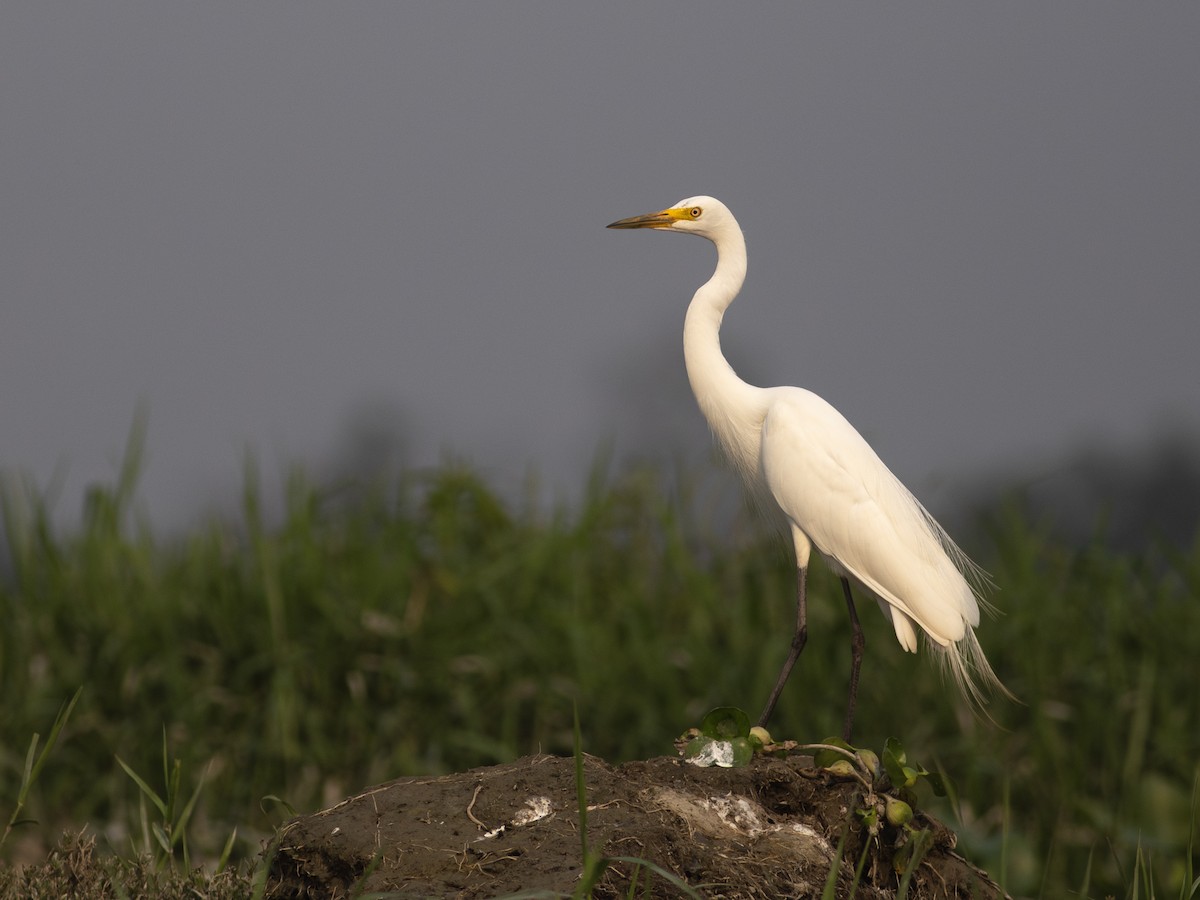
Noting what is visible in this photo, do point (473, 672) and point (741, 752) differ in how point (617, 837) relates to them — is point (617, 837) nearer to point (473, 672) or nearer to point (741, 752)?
point (741, 752)

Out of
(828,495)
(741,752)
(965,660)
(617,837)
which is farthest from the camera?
(965,660)

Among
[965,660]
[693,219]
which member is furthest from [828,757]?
[693,219]

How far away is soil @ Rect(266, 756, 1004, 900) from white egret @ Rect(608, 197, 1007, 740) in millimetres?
735

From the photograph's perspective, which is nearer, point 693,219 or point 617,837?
point 617,837

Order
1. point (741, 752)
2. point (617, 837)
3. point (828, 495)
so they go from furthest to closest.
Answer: point (828, 495)
point (741, 752)
point (617, 837)

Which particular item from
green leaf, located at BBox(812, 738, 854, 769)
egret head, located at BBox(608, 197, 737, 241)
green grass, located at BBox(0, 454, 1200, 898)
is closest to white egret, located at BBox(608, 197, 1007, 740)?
egret head, located at BBox(608, 197, 737, 241)

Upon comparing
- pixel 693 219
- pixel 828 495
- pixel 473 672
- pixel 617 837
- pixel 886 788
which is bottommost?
pixel 473 672

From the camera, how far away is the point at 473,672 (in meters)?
5.34

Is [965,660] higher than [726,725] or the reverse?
the reverse

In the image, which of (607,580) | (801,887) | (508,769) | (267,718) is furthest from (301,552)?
(801,887)

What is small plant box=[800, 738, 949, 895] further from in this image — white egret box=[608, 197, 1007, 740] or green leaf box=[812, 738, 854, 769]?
white egret box=[608, 197, 1007, 740]

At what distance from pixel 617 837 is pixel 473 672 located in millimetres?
3285

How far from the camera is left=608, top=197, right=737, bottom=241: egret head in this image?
3264 millimetres

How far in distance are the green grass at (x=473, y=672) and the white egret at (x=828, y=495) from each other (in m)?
1.92
